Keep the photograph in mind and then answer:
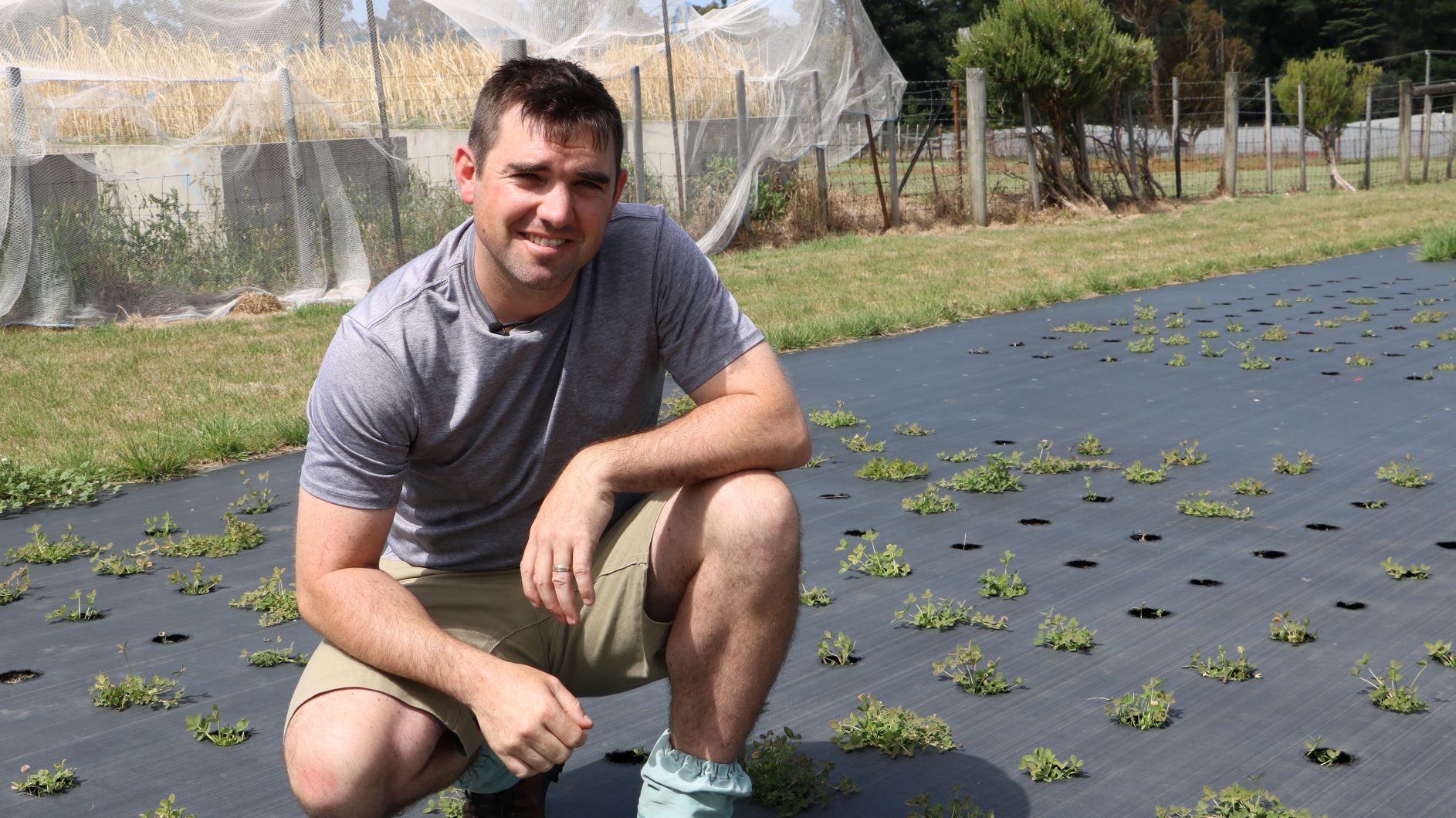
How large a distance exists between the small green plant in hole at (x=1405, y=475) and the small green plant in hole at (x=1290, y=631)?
129 centimetres

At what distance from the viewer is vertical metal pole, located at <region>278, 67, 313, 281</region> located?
28.7 ft

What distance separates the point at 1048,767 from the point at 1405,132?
67.2 ft

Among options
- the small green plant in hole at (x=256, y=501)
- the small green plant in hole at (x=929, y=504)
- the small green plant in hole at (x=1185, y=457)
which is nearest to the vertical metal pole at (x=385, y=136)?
the small green plant in hole at (x=256, y=501)

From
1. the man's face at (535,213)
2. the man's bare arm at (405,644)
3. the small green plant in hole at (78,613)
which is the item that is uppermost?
the man's face at (535,213)

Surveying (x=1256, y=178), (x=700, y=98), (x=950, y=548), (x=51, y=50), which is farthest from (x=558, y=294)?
(x=1256, y=178)

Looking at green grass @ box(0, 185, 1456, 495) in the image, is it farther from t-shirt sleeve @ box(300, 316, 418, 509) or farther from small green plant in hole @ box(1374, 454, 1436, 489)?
small green plant in hole @ box(1374, 454, 1436, 489)

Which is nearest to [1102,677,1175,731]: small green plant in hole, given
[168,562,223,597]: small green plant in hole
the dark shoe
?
the dark shoe

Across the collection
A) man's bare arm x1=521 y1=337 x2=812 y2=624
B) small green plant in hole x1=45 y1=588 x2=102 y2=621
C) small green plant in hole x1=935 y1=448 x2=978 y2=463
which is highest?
man's bare arm x1=521 y1=337 x2=812 y2=624

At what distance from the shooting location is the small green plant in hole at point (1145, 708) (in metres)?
2.37

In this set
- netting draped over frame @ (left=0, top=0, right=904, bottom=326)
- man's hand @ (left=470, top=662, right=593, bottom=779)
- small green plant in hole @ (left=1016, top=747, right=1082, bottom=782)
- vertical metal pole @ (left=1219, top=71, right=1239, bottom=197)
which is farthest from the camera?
vertical metal pole @ (left=1219, top=71, right=1239, bottom=197)

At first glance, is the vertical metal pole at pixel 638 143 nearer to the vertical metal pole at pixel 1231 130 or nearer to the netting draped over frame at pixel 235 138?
the netting draped over frame at pixel 235 138

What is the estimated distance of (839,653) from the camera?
8.99ft

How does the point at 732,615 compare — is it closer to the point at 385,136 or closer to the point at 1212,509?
the point at 1212,509

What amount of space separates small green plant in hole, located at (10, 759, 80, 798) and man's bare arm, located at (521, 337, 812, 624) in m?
1.02
